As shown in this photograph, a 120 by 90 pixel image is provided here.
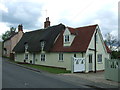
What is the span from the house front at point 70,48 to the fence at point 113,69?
684cm

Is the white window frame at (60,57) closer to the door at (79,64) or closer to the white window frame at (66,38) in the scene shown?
the white window frame at (66,38)

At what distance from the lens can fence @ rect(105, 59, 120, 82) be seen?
14430 mm

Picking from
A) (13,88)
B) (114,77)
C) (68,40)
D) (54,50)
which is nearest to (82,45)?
(68,40)

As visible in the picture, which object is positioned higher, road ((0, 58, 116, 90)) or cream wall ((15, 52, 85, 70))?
cream wall ((15, 52, 85, 70))

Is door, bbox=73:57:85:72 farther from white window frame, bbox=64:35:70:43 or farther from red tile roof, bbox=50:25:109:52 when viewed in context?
white window frame, bbox=64:35:70:43

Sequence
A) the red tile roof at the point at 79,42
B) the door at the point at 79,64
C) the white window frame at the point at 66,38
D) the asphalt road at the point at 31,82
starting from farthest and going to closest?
1. the white window frame at the point at 66,38
2. the red tile roof at the point at 79,42
3. the door at the point at 79,64
4. the asphalt road at the point at 31,82

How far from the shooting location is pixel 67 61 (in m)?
24.8

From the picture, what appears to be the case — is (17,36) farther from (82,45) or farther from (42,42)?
(82,45)

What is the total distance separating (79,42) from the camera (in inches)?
959

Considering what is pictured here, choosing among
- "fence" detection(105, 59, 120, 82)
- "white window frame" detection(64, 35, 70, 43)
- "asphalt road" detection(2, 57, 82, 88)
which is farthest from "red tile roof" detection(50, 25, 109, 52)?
"asphalt road" detection(2, 57, 82, 88)

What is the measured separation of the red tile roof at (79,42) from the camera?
23.3m

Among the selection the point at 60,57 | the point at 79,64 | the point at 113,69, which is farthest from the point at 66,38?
the point at 113,69

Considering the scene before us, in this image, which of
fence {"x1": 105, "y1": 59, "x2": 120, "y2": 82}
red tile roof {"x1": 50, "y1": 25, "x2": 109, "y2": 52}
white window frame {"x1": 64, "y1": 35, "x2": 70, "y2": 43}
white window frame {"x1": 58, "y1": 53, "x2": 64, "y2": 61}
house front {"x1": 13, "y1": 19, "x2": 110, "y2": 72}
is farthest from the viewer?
white window frame {"x1": 58, "y1": 53, "x2": 64, "y2": 61}

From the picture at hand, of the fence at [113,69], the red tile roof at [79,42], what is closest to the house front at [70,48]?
the red tile roof at [79,42]
